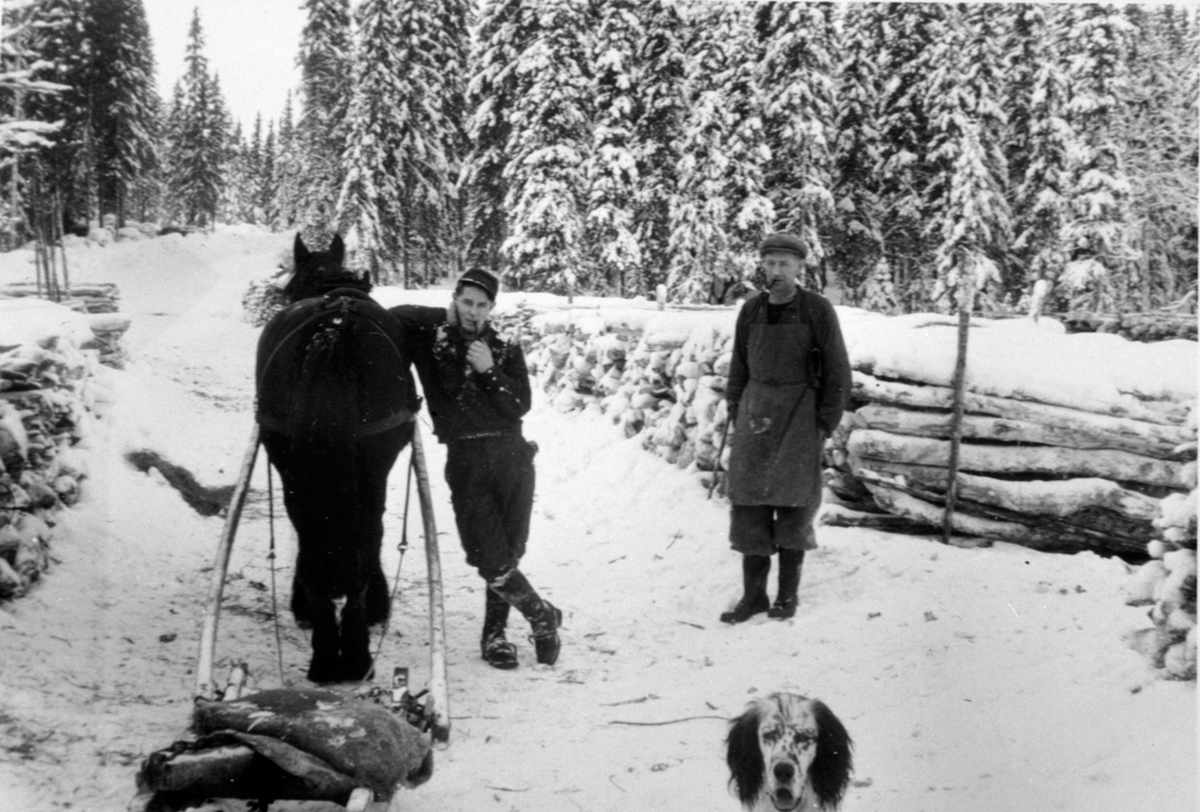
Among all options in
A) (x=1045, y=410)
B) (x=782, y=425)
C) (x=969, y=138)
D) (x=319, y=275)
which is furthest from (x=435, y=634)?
(x=969, y=138)

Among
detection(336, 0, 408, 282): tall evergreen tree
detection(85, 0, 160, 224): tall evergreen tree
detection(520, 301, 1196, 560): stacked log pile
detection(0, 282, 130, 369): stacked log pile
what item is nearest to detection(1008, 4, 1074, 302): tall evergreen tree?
detection(520, 301, 1196, 560): stacked log pile

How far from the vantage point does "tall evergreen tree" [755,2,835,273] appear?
4547mm

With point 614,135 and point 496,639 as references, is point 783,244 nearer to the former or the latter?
point 614,135

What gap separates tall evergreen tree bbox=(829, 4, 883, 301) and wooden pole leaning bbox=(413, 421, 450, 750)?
203 inches

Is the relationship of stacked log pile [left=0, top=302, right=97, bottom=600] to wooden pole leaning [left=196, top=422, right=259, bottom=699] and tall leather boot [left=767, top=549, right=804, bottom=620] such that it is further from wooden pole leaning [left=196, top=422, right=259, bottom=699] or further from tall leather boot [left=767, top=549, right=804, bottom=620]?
tall leather boot [left=767, top=549, right=804, bottom=620]

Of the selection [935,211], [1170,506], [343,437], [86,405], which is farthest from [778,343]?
[935,211]

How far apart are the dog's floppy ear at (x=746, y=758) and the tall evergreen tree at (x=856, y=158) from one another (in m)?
5.75

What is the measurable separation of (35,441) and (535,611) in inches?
93.5

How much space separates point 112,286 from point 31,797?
7.06 feet

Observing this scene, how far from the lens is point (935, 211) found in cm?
1107

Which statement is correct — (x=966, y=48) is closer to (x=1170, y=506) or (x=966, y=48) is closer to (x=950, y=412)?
(x=950, y=412)

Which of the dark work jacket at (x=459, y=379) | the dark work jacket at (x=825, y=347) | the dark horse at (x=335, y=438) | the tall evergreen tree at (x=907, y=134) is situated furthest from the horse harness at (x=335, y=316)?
the tall evergreen tree at (x=907, y=134)

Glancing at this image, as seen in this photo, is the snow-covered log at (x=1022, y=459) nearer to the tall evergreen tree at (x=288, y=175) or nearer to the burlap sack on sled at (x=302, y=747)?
the burlap sack on sled at (x=302, y=747)

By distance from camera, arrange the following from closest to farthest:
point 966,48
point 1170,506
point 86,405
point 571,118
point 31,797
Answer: point 31,797, point 1170,506, point 571,118, point 86,405, point 966,48
